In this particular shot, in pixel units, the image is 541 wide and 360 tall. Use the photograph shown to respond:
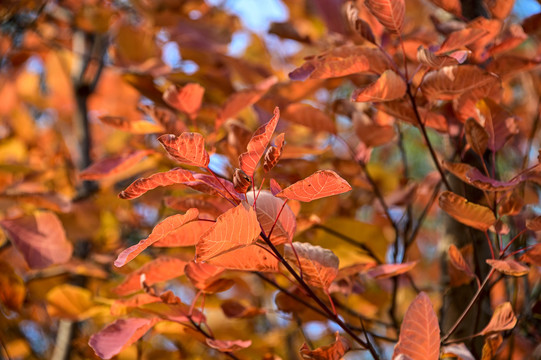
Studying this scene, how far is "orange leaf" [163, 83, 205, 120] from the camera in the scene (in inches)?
28.4

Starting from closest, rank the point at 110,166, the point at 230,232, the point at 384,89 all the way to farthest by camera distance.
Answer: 1. the point at 230,232
2. the point at 384,89
3. the point at 110,166

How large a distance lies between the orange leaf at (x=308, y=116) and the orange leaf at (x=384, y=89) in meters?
0.20

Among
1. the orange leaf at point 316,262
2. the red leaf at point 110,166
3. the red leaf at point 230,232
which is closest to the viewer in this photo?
the red leaf at point 230,232

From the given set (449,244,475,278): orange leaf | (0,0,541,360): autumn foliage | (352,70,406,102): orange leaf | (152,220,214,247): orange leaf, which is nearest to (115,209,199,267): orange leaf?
(0,0,541,360): autumn foliage

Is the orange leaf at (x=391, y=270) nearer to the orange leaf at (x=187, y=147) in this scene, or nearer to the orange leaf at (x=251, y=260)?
the orange leaf at (x=251, y=260)

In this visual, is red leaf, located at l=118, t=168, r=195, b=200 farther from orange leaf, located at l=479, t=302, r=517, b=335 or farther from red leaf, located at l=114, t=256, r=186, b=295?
orange leaf, located at l=479, t=302, r=517, b=335

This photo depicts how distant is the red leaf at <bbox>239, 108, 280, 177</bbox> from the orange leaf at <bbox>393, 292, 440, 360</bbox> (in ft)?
0.68

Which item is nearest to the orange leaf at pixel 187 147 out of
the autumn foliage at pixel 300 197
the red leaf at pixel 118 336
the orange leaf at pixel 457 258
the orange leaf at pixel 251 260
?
the autumn foliage at pixel 300 197

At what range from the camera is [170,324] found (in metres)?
0.71

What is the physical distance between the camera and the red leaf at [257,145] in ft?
1.50

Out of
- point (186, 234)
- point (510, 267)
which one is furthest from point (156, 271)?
point (510, 267)

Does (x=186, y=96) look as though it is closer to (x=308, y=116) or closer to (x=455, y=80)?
(x=308, y=116)

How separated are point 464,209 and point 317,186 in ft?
0.68

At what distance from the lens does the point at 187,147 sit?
460 millimetres
